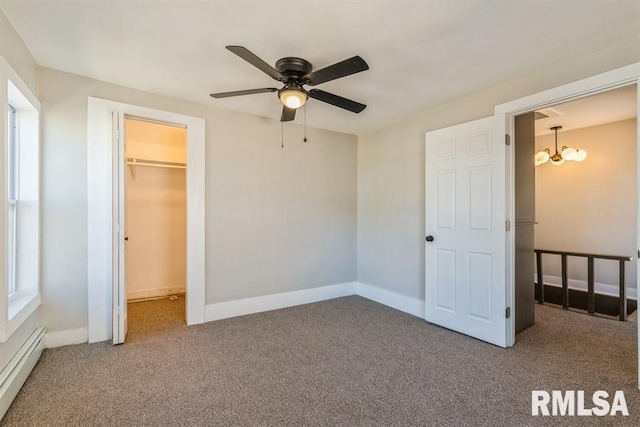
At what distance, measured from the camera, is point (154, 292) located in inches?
172

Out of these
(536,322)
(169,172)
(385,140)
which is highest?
(385,140)

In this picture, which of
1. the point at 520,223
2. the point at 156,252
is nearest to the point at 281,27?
the point at 520,223

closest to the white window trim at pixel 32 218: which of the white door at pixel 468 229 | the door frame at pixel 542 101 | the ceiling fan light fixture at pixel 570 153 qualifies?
the white door at pixel 468 229

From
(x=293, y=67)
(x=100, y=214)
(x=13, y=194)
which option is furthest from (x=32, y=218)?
(x=293, y=67)

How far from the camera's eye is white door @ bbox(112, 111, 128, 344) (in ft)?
9.06

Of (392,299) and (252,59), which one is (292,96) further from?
(392,299)

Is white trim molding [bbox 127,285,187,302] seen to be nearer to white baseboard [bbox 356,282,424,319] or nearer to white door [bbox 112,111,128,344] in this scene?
white door [bbox 112,111,128,344]

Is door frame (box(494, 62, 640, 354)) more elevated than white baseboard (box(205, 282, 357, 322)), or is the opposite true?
door frame (box(494, 62, 640, 354))

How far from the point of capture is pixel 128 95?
9.77 ft

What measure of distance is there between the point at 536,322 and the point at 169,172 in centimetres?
520

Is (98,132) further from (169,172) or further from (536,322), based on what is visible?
(536,322)

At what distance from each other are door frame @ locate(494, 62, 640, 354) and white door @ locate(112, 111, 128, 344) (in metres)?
3.60

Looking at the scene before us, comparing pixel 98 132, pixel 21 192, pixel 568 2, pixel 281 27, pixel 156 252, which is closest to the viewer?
pixel 568 2

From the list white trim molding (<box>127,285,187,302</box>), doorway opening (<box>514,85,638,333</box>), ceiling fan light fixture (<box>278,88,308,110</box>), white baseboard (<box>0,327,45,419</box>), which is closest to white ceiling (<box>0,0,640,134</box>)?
ceiling fan light fixture (<box>278,88,308,110</box>)
